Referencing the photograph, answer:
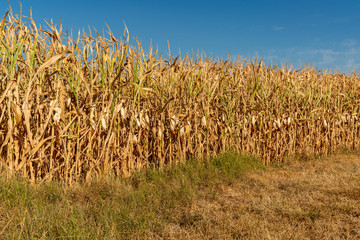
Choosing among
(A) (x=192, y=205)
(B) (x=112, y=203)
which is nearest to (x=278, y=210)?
(A) (x=192, y=205)

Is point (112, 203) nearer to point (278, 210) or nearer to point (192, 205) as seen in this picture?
point (192, 205)

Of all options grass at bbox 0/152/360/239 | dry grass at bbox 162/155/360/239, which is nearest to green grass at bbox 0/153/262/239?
grass at bbox 0/152/360/239

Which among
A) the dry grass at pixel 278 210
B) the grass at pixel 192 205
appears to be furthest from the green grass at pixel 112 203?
the dry grass at pixel 278 210

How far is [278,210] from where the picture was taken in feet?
10.4

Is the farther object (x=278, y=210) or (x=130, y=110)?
(x=130, y=110)

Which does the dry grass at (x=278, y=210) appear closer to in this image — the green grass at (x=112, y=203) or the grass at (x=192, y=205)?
the grass at (x=192, y=205)

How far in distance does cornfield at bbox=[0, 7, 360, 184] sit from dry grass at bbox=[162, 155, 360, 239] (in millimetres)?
1042

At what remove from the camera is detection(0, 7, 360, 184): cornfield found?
11.4 feet

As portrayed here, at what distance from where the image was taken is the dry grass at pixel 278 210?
2662 millimetres

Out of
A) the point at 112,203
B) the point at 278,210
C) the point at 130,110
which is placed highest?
the point at 130,110

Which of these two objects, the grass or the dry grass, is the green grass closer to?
the grass

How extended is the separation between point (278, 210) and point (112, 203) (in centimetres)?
170

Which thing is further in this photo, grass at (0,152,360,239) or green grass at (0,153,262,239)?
grass at (0,152,360,239)

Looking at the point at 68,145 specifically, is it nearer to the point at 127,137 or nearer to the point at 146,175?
the point at 127,137
